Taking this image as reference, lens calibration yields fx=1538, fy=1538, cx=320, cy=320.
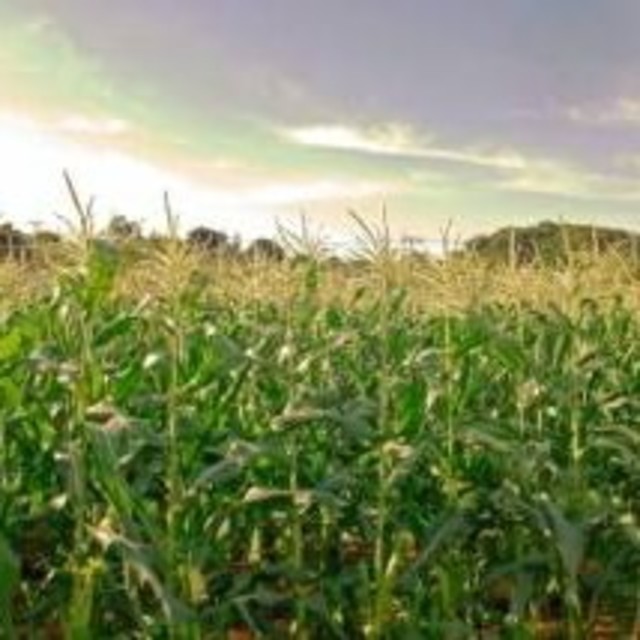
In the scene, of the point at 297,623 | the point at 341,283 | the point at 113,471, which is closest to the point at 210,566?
the point at 297,623

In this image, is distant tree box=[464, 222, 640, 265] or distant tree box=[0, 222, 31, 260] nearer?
distant tree box=[464, 222, 640, 265]

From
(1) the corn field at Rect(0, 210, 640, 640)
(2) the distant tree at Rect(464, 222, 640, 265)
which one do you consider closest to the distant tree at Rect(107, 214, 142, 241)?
(1) the corn field at Rect(0, 210, 640, 640)

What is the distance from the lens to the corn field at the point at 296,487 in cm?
489

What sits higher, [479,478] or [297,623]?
[479,478]

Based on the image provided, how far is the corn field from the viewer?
4.89 m

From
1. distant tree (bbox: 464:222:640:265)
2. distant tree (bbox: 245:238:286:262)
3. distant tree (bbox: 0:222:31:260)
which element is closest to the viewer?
distant tree (bbox: 464:222:640:265)

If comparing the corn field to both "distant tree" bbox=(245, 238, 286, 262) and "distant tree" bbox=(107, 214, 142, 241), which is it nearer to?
"distant tree" bbox=(107, 214, 142, 241)

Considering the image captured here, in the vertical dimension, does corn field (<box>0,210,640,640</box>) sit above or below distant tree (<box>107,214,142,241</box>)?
below

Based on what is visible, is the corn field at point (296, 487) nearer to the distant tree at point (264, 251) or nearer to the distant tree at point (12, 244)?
the distant tree at point (12, 244)

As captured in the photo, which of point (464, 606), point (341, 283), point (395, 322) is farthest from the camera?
point (341, 283)

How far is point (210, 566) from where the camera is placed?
17.4ft

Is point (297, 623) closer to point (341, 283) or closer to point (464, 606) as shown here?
point (464, 606)

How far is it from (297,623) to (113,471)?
1023 mm

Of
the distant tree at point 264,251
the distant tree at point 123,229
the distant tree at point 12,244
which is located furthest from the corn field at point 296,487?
the distant tree at point 264,251
